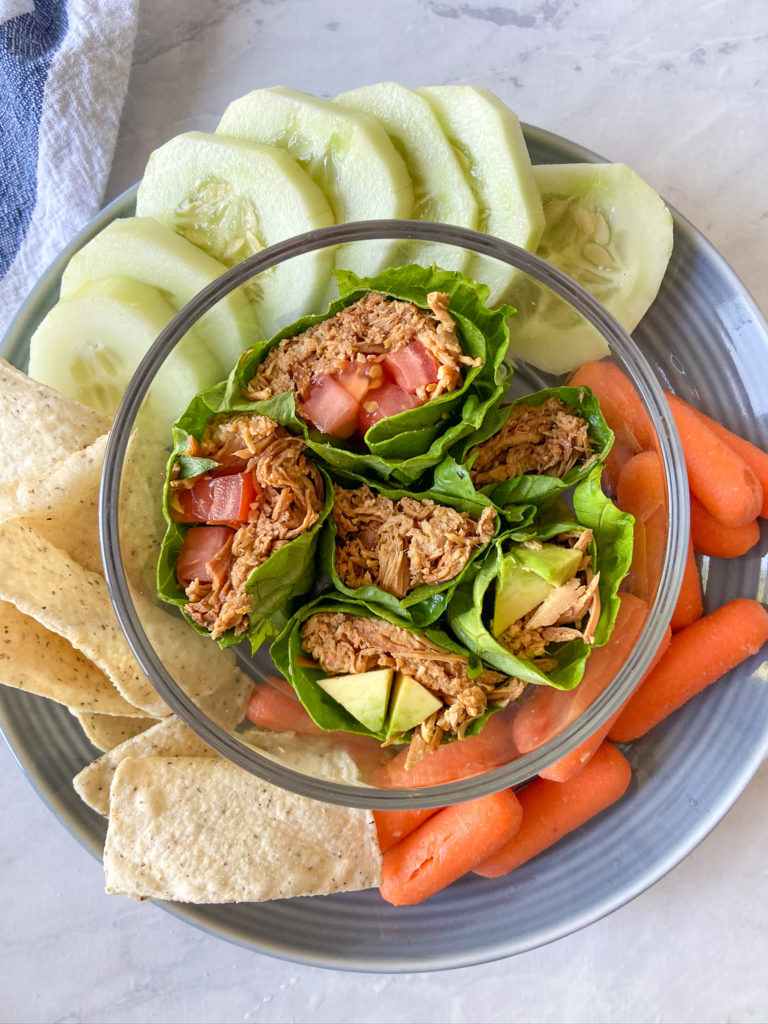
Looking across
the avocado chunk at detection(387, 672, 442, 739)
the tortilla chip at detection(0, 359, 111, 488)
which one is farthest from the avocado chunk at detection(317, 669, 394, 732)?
the tortilla chip at detection(0, 359, 111, 488)

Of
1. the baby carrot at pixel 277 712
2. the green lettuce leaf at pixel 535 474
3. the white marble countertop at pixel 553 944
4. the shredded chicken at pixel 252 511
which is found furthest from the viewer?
the white marble countertop at pixel 553 944

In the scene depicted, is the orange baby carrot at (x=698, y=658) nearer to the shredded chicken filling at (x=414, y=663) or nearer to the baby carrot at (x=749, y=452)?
the baby carrot at (x=749, y=452)

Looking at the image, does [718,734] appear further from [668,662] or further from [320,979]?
[320,979]

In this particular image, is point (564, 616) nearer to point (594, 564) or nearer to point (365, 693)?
point (594, 564)

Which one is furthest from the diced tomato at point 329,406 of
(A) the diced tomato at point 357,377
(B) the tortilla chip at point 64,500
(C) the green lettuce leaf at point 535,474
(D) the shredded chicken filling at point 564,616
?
(B) the tortilla chip at point 64,500

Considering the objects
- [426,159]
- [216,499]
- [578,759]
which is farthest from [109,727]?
[426,159]

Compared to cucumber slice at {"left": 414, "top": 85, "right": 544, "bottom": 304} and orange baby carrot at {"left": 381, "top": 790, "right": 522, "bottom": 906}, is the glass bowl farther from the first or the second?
orange baby carrot at {"left": 381, "top": 790, "right": 522, "bottom": 906}
